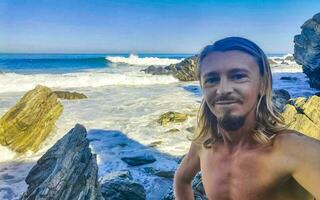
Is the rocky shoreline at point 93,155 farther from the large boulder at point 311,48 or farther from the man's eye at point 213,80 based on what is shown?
the large boulder at point 311,48

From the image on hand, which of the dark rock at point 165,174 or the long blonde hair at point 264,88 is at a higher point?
the long blonde hair at point 264,88

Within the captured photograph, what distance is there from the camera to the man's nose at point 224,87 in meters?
1.74

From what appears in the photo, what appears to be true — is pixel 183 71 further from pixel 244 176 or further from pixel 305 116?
pixel 244 176

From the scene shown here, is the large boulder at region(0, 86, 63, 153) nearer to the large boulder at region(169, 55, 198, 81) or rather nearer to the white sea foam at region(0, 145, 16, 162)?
the white sea foam at region(0, 145, 16, 162)

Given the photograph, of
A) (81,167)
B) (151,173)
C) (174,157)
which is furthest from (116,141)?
(81,167)

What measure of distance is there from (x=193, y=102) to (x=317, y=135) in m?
10.3

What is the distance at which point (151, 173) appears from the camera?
7949mm

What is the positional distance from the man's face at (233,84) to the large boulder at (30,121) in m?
9.19

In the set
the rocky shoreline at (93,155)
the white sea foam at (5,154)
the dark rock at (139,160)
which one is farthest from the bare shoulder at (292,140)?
the white sea foam at (5,154)

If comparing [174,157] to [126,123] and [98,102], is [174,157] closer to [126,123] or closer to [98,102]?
[126,123]

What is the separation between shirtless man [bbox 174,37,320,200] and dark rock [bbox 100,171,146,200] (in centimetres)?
441

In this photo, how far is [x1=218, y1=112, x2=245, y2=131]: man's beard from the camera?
179 cm

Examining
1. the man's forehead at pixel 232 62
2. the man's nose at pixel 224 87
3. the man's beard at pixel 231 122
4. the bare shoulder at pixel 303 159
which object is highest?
the man's forehead at pixel 232 62

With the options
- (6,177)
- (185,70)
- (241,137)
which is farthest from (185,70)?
(241,137)
